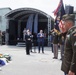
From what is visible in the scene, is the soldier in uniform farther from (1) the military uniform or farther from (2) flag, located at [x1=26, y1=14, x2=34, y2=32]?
(2) flag, located at [x1=26, y1=14, x2=34, y2=32]

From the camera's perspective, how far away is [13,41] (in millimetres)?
30172

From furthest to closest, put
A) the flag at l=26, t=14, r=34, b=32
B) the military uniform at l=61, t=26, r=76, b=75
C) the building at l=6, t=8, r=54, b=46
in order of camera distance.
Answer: the flag at l=26, t=14, r=34, b=32 < the building at l=6, t=8, r=54, b=46 < the military uniform at l=61, t=26, r=76, b=75

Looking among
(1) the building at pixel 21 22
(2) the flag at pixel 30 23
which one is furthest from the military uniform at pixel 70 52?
(2) the flag at pixel 30 23

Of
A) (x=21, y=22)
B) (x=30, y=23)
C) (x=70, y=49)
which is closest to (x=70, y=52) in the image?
(x=70, y=49)

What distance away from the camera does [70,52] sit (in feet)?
12.6

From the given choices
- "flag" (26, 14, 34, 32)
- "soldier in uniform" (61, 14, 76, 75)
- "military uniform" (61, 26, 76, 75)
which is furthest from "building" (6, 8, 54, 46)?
"military uniform" (61, 26, 76, 75)

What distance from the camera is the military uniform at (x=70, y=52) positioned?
12.0ft

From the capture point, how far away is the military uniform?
3.64m

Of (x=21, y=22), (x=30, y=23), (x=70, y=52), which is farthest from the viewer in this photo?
(x=21, y=22)

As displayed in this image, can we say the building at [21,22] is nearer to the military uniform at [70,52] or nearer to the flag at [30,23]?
the flag at [30,23]

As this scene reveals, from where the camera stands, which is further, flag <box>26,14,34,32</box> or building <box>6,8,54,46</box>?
flag <box>26,14,34,32</box>

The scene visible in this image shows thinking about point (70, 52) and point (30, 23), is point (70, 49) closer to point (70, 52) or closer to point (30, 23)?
point (70, 52)

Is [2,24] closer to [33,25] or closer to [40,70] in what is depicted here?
[33,25]

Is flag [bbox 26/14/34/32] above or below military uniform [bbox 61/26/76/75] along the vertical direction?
above
